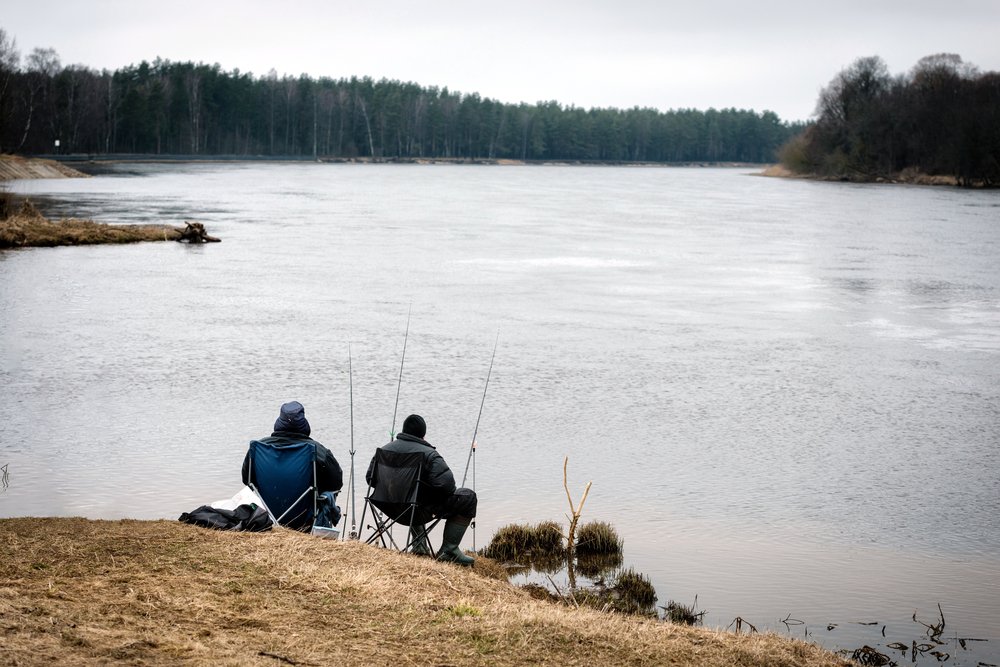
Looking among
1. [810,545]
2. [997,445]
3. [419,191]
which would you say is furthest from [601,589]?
[419,191]

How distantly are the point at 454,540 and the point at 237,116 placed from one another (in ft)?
501

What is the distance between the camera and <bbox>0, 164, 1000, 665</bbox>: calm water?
1013 cm

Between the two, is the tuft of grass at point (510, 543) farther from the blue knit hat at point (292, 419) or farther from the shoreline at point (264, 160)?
the shoreline at point (264, 160)

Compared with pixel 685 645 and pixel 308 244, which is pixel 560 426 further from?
pixel 308 244

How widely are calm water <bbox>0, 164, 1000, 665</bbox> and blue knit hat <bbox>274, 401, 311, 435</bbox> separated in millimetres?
2404

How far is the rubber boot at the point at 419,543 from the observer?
8.62 metres

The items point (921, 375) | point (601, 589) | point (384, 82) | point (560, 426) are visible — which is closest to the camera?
point (601, 589)

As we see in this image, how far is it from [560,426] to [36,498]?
6295 millimetres

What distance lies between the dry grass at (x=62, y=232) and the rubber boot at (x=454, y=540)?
29678 millimetres

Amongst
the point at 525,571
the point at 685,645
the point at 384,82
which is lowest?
the point at 525,571

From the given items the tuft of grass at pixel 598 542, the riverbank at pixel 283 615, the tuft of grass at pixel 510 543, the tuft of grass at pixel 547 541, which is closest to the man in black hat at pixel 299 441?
the riverbank at pixel 283 615

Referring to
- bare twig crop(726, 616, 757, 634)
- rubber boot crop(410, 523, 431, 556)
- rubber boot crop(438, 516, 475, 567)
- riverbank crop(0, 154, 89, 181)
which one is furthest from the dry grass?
riverbank crop(0, 154, 89, 181)

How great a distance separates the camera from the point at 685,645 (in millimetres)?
6391

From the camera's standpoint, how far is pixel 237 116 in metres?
154
